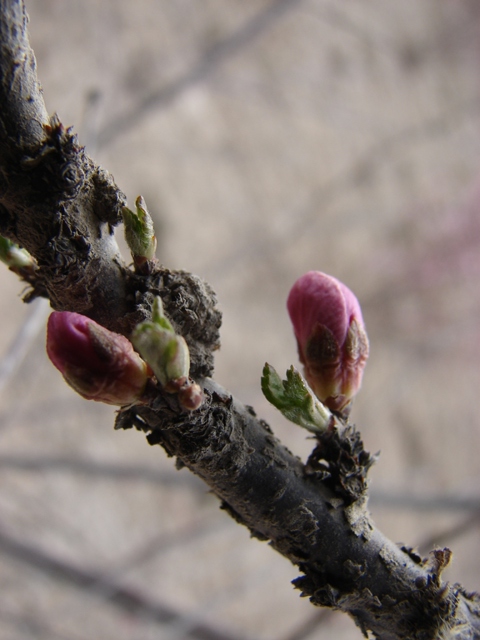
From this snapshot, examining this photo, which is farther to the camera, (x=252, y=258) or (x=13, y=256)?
(x=252, y=258)

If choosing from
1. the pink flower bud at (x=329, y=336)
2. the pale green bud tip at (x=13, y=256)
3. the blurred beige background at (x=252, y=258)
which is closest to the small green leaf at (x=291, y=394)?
the pink flower bud at (x=329, y=336)

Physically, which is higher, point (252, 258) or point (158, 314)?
point (252, 258)

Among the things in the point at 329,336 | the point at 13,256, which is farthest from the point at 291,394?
the point at 13,256

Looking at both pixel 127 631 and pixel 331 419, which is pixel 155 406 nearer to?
pixel 331 419

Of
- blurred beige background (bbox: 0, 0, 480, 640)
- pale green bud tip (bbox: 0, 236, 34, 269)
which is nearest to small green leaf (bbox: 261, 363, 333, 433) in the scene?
pale green bud tip (bbox: 0, 236, 34, 269)

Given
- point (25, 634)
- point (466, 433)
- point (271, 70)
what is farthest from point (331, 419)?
point (466, 433)

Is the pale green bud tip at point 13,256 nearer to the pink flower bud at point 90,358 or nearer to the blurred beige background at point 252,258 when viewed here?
the pink flower bud at point 90,358

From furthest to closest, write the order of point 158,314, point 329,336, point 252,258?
point 252,258
point 329,336
point 158,314

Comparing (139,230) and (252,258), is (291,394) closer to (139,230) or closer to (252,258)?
(139,230)
